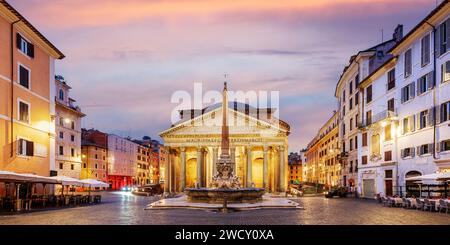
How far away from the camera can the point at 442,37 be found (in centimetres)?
3044

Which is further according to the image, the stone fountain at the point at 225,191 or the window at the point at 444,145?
the stone fountain at the point at 225,191

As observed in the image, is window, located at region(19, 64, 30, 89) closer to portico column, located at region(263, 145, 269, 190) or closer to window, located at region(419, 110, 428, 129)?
window, located at region(419, 110, 428, 129)

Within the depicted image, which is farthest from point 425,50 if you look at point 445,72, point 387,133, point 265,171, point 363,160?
point 265,171

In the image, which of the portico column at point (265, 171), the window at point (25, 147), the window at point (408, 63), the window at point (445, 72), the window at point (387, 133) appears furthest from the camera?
the portico column at point (265, 171)

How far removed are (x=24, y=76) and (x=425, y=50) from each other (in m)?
28.3

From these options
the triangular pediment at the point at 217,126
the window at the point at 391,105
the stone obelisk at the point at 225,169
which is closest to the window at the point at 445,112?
the window at the point at 391,105

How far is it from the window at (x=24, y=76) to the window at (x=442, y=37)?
92.7 ft

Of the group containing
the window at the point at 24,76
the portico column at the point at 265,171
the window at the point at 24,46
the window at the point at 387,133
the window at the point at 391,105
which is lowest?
the portico column at the point at 265,171

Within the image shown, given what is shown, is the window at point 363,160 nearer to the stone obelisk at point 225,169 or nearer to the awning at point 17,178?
the stone obelisk at point 225,169

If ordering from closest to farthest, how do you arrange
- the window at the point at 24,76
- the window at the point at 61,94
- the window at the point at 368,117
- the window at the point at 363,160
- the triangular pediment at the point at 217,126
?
the window at the point at 24,76 < the window at the point at 368,117 < the window at the point at 363,160 < the window at the point at 61,94 < the triangular pediment at the point at 217,126

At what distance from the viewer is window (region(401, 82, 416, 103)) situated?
116 ft

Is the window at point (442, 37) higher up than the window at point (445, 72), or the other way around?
the window at point (442, 37)

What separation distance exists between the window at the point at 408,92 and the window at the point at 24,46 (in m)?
28.4

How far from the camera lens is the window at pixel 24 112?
110 feet
